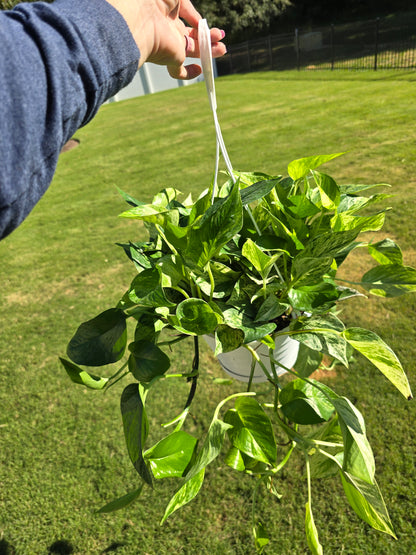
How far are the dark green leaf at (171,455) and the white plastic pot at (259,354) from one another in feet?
0.77

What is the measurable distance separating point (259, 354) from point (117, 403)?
1.13 m

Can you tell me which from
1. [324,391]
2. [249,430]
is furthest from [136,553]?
[324,391]

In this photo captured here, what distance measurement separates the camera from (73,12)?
553 millimetres

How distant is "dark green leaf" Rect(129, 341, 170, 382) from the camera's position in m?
0.74

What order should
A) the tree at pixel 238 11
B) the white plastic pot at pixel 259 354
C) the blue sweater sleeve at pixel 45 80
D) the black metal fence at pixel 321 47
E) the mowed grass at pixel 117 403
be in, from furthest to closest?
1. the tree at pixel 238 11
2. the black metal fence at pixel 321 47
3. the mowed grass at pixel 117 403
4. the white plastic pot at pixel 259 354
5. the blue sweater sleeve at pixel 45 80

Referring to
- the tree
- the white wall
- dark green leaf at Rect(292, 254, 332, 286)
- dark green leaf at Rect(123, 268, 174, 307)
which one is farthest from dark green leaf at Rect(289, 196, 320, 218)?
the tree

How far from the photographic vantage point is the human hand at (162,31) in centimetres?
68

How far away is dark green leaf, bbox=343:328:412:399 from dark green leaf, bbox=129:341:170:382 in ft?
1.18

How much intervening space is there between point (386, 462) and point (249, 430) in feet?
3.08

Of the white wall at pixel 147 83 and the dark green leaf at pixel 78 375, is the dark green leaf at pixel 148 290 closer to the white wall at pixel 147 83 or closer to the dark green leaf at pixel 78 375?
the dark green leaf at pixel 78 375

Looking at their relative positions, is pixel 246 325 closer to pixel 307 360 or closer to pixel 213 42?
pixel 307 360

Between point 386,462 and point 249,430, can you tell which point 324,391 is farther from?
point 386,462

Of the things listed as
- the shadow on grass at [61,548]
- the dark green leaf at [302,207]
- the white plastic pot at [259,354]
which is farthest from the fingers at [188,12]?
the shadow on grass at [61,548]

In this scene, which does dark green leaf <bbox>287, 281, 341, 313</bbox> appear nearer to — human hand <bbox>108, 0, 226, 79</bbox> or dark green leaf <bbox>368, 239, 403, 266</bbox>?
dark green leaf <bbox>368, 239, 403, 266</bbox>
